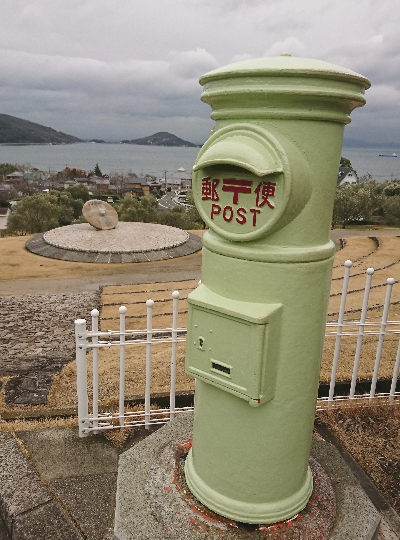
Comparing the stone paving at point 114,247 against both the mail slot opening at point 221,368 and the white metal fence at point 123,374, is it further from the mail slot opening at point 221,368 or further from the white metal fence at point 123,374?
the mail slot opening at point 221,368

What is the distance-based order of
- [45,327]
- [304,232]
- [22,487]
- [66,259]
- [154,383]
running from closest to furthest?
1. [304,232]
2. [22,487]
3. [154,383]
4. [45,327]
5. [66,259]

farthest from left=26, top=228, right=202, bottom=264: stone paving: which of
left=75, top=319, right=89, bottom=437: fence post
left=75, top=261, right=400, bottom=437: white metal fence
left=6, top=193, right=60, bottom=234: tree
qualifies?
left=75, top=319, right=89, bottom=437: fence post

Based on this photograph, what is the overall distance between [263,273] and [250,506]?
5.19 feet

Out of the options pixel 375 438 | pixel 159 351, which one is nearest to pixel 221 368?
pixel 375 438

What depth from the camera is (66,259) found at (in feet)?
67.5

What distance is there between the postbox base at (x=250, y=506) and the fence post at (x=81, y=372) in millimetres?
1428

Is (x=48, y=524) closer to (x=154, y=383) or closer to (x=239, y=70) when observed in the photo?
(x=154, y=383)

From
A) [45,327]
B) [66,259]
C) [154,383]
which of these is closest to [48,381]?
[154,383]

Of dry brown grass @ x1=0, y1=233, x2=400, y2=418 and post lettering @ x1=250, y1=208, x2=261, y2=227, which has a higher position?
post lettering @ x1=250, y1=208, x2=261, y2=227

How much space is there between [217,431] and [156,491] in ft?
2.34

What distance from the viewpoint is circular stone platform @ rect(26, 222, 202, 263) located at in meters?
20.9

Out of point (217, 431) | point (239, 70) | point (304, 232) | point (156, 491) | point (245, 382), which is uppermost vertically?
point (239, 70)

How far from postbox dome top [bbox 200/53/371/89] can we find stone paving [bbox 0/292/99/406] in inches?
175

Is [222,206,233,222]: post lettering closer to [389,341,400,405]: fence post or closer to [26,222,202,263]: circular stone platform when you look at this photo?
[389,341,400,405]: fence post
